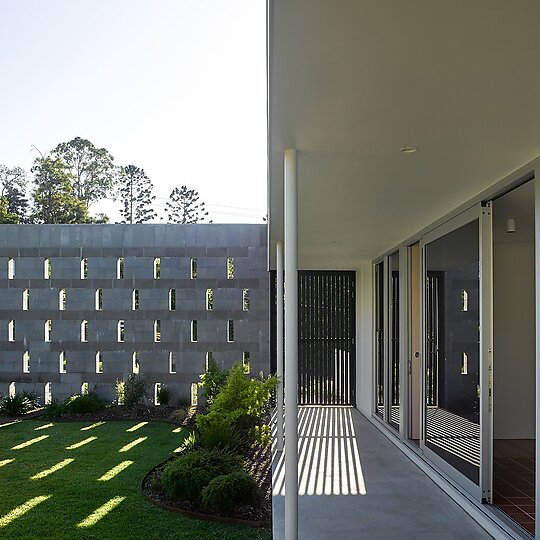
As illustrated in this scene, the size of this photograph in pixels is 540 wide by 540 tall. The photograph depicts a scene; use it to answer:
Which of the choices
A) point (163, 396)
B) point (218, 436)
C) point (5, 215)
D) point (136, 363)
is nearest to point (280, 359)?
point (218, 436)

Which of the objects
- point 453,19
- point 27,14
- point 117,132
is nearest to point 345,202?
point 453,19

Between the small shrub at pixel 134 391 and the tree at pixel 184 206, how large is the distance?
19075 mm

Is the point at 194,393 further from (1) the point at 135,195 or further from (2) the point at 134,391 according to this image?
(1) the point at 135,195

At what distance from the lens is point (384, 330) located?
9.47 metres

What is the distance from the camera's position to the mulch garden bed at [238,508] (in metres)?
5.38

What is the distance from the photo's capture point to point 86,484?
656 cm

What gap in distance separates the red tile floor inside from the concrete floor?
345 mm

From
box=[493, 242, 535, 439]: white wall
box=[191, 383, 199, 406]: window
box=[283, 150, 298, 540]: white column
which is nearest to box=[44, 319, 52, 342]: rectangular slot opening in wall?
box=[191, 383, 199, 406]: window

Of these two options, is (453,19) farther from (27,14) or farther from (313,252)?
(27,14)

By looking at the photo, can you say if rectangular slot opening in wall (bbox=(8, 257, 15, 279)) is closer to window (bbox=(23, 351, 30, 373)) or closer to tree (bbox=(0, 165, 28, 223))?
window (bbox=(23, 351, 30, 373))

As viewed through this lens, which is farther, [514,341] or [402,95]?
[514,341]

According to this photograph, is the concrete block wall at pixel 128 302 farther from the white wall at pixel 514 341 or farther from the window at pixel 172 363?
the white wall at pixel 514 341

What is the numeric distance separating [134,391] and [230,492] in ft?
19.2

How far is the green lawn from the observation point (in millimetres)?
5164
